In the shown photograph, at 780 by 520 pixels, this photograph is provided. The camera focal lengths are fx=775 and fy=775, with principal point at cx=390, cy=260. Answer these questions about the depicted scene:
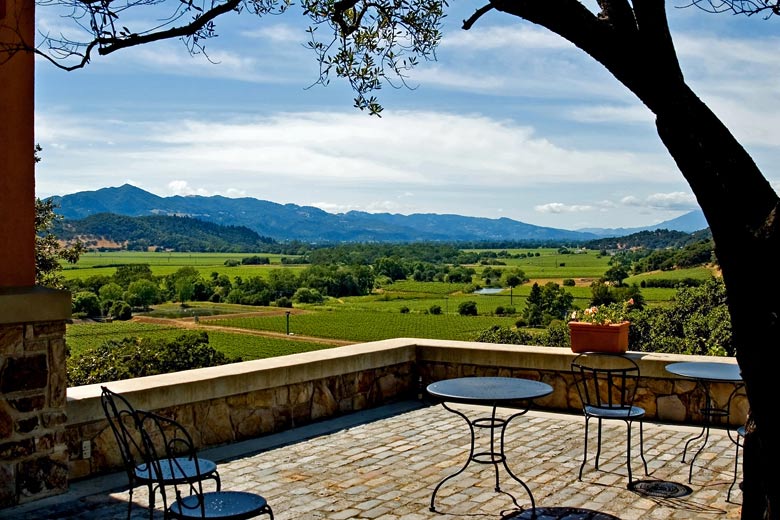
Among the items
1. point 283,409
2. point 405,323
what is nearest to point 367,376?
point 283,409

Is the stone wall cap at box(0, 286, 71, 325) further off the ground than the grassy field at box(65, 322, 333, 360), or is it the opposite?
the stone wall cap at box(0, 286, 71, 325)

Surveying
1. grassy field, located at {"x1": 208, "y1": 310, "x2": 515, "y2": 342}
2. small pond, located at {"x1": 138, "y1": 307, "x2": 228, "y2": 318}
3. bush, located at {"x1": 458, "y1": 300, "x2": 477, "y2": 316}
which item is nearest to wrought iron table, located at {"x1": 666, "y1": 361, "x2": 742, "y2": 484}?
grassy field, located at {"x1": 208, "y1": 310, "x2": 515, "y2": 342}

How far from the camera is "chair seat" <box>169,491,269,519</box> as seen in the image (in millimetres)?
3072

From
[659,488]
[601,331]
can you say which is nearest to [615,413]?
[659,488]

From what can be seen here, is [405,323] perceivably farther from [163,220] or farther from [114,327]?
[163,220]

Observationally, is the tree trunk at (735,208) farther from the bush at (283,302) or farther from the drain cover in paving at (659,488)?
the bush at (283,302)

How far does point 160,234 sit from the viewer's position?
370 ft

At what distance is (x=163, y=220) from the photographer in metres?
119

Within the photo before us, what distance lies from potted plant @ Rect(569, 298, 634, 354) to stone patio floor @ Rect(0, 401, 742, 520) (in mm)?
696

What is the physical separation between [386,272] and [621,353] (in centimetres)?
7556

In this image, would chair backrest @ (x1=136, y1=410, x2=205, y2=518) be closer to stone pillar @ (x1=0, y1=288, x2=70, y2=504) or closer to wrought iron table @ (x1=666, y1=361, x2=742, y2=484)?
stone pillar @ (x1=0, y1=288, x2=70, y2=504)

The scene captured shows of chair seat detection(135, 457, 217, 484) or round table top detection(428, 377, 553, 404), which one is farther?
round table top detection(428, 377, 553, 404)

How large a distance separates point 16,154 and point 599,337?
4790mm

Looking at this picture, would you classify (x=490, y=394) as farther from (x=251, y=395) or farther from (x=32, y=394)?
(x=32, y=394)
